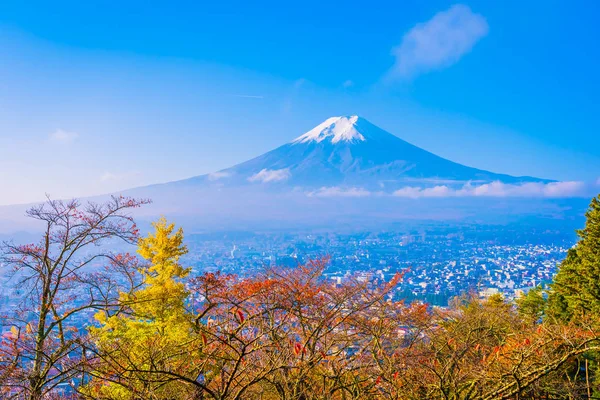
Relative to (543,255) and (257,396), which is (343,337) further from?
(543,255)

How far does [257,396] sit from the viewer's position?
6.79 meters

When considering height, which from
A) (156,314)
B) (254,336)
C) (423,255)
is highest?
(254,336)

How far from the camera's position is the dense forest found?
19.0 feet

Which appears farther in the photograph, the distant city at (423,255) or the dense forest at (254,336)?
the distant city at (423,255)

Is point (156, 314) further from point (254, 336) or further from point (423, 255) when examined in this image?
point (423, 255)

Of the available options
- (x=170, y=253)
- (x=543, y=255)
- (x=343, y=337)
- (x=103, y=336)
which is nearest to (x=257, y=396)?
(x=343, y=337)

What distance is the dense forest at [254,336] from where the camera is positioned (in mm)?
5805

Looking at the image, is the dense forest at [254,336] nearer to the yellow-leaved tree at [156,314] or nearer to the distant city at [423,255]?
the yellow-leaved tree at [156,314]

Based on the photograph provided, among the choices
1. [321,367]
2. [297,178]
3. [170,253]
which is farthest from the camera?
[297,178]

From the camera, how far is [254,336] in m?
7.11

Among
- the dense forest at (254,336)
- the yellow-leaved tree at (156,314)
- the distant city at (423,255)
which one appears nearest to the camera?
the dense forest at (254,336)

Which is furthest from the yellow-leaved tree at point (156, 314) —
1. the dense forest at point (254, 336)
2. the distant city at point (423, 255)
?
the distant city at point (423, 255)

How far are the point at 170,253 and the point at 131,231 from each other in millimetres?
2458

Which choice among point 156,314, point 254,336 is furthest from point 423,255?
point 254,336
